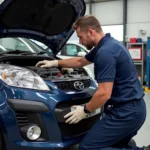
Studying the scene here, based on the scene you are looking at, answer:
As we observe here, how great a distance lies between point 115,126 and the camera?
199cm

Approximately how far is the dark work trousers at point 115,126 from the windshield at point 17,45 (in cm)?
135

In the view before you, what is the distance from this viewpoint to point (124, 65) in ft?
6.48

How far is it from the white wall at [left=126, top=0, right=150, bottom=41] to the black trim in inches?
316

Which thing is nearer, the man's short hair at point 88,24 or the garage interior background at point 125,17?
the man's short hair at point 88,24

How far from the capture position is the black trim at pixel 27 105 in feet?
6.25

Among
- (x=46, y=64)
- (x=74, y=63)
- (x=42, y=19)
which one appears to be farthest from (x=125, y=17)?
(x=46, y=64)

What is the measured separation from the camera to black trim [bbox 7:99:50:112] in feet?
6.25

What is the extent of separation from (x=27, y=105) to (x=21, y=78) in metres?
0.22

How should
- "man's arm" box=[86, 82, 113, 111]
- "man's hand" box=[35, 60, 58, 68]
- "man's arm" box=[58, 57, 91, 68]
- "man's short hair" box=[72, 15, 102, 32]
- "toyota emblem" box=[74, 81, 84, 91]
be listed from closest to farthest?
"man's arm" box=[86, 82, 113, 111], "man's short hair" box=[72, 15, 102, 32], "toyota emblem" box=[74, 81, 84, 91], "man's hand" box=[35, 60, 58, 68], "man's arm" box=[58, 57, 91, 68]

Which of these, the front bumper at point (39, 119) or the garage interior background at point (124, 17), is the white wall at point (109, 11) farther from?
the front bumper at point (39, 119)

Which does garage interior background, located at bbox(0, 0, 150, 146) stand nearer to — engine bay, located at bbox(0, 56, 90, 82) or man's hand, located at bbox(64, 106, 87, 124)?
engine bay, located at bbox(0, 56, 90, 82)

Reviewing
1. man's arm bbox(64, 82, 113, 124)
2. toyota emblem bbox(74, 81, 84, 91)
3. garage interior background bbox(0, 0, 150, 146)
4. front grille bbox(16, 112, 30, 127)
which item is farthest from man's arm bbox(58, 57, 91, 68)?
garage interior background bbox(0, 0, 150, 146)

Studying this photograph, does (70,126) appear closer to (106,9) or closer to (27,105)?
(27,105)

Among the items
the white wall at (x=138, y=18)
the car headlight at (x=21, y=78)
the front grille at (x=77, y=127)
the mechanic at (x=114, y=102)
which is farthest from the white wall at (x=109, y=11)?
the car headlight at (x=21, y=78)
